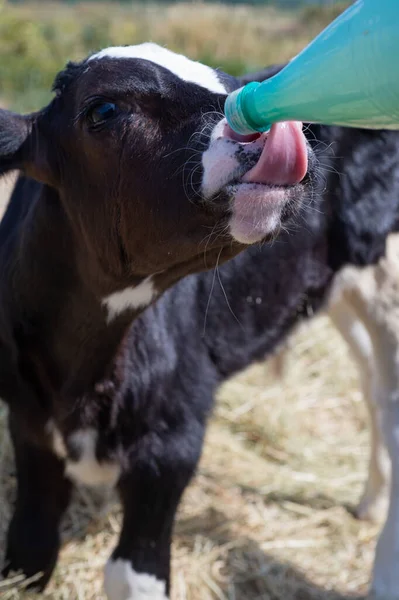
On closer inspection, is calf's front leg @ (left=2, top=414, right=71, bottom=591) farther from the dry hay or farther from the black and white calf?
the dry hay

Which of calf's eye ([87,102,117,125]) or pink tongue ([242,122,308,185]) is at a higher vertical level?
calf's eye ([87,102,117,125])

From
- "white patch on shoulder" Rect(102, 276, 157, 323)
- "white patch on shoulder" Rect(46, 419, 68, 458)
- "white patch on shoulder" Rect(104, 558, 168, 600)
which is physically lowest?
"white patch on shoulder" Rect(104, 558, 168, 600)

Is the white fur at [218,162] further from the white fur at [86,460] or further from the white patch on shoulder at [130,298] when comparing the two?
the white fur at [86,460]

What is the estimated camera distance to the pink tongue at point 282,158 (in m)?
1.87

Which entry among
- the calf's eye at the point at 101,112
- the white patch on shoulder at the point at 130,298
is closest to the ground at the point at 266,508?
the white patch on shoulder at the point at 130,298

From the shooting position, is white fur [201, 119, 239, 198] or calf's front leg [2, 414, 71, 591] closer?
white fur [201, 119, 239, 198]

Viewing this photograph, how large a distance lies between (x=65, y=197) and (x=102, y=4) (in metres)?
12.8

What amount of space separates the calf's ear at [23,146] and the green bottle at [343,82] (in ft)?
2.58

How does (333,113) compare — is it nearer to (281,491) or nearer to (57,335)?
(57,335)

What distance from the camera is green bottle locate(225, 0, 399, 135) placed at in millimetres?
1519

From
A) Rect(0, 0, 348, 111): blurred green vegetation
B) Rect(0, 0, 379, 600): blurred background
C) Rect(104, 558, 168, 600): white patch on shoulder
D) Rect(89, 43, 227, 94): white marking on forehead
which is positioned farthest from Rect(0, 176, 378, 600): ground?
Rect(0, 0, 348, 111): blurred green vegetation

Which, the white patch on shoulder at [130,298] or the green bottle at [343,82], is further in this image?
the white patch on shoulder at [130,298]

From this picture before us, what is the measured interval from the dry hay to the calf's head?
4.64 ft

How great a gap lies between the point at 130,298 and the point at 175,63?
668 mm
